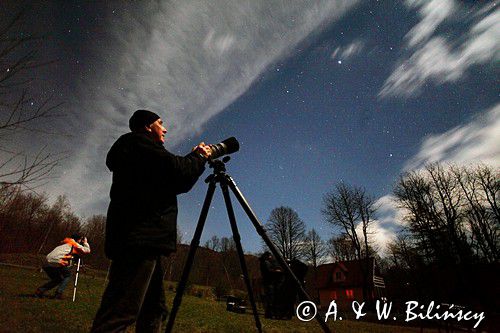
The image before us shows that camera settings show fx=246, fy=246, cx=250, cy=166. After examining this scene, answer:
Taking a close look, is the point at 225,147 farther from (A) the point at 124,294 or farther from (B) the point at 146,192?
(A) the point at 124,294

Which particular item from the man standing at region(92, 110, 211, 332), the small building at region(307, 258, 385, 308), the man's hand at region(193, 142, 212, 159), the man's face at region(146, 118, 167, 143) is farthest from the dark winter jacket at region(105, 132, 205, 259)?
the small building at region(307, 258, 385, 308)

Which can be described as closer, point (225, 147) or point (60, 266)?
point (225, 147)

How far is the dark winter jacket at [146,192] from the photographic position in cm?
177

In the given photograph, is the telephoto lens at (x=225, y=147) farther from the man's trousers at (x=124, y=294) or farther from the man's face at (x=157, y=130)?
the man's trousers at (x=124, y=294)

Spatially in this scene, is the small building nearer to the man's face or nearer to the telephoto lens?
the telephoto lens

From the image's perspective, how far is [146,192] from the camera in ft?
6.20

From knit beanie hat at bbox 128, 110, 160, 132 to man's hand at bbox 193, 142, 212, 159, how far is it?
Result: 570mm

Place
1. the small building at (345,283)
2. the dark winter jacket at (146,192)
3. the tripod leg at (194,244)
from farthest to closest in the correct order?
the small building at (345,283)
the tripod leg at (194,244)
the dark winter jacket at (146,192)

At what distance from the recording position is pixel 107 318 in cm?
151

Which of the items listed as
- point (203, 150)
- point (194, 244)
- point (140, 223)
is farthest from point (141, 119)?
point (194, 244)

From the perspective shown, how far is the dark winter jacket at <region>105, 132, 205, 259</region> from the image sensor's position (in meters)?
1.77

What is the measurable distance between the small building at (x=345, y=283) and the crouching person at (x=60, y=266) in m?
31.0

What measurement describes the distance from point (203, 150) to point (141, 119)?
2.40 ft

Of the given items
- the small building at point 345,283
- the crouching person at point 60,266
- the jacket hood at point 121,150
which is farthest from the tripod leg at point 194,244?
the small building at point 345,283
